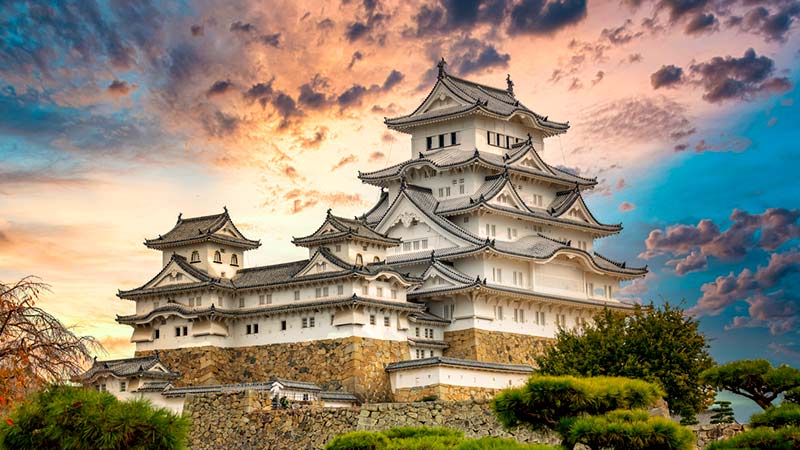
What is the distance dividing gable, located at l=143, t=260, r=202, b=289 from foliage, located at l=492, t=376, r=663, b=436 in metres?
32.6

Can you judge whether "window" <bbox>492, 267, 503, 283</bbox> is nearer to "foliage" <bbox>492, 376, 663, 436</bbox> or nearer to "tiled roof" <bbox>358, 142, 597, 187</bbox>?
"tiled roof" <bbox>358, 142, 597, 187</bbox>

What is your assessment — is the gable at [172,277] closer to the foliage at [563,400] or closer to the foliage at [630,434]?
the foliage at [563,400]

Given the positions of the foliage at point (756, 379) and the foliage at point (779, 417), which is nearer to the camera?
the foliage at point (779, 417)

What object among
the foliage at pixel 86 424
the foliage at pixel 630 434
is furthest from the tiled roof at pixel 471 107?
the foliage at pixel 86 424

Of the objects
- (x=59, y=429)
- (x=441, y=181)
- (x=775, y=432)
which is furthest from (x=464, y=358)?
(x=59, y=429)

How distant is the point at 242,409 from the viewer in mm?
50062

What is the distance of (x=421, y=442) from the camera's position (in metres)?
29.6

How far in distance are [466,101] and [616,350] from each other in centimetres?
2532

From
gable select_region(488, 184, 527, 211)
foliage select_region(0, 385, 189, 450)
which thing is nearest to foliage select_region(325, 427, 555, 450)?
foliage select_region(0, 385, 189, 450)

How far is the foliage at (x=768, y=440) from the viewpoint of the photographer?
30156 millimetres

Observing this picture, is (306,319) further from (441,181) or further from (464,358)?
(441,181)

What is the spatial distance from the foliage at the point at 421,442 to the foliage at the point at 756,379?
44.0 ft

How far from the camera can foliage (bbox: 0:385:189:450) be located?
24.6 metres

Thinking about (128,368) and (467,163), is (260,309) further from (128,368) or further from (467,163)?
(467,163)
